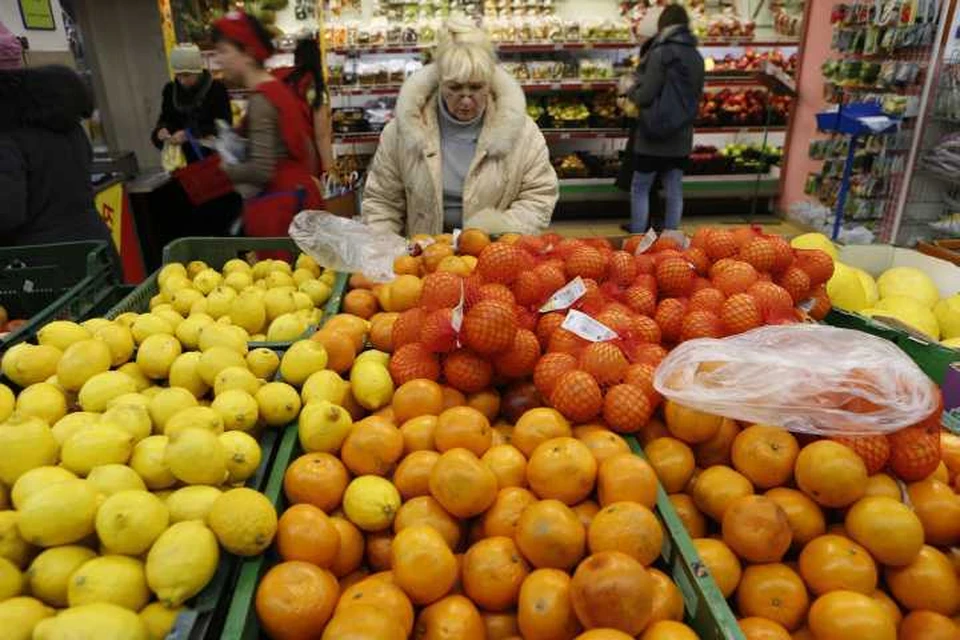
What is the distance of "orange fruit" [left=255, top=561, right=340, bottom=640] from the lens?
1.03 meters

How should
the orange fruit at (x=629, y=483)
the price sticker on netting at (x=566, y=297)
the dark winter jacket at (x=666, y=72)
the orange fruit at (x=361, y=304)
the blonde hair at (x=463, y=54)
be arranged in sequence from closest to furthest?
the orange fruit at (x=629, y=483)
the price sticker on netting at (x=566, y=297)
the orange fruit at (x=361, y=304)
the blonde hair at (x=463, y=54)
the dark winter jacket at (x=666, y=72)

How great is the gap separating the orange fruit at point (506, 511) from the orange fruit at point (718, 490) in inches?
13.9

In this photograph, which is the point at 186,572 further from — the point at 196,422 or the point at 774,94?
the point at 774,94

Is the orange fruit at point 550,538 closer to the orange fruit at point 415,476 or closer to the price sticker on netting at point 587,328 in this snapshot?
the orange fruit at point 415,476

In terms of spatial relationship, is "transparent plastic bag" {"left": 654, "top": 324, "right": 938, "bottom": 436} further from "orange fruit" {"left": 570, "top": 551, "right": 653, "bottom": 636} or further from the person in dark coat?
the person in dark coat

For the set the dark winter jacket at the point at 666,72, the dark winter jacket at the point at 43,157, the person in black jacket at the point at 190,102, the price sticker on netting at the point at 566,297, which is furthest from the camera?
the dark winter jacket at the point at 666,72

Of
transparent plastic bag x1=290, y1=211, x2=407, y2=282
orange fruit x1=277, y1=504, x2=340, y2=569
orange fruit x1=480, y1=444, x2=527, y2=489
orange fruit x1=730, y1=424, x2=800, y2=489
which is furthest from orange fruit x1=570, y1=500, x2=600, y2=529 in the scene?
transparent plastic bag x1=290, y1=211, x2=407, y2=282

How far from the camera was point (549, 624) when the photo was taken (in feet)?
3.37

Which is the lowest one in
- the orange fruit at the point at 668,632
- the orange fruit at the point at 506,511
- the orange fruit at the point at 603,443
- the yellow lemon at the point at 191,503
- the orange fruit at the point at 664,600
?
the orange fruit at the point at 664,600

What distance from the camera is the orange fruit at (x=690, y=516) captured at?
1312 millimetres

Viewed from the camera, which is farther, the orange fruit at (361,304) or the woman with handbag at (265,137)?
the woman with handbag at (265,137)

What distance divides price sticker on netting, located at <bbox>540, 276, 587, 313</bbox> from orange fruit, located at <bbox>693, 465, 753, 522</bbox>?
21.5 inches

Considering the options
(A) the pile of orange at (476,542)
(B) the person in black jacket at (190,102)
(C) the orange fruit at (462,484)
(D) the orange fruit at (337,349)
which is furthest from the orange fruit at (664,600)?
(B) the person in black jacket at (190,102)

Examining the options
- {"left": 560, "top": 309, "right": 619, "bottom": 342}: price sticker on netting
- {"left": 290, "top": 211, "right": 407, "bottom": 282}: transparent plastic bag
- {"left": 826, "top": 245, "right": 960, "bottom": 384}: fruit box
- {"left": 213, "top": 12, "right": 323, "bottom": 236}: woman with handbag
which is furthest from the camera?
{"left": 213, "top": 12, "right": 323, "bottom": 236}: woman with handbag
